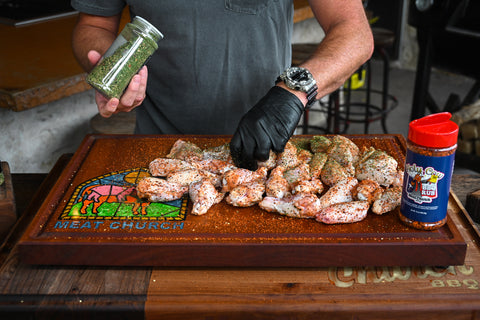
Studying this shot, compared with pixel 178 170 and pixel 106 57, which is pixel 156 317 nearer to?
pixel 178 170

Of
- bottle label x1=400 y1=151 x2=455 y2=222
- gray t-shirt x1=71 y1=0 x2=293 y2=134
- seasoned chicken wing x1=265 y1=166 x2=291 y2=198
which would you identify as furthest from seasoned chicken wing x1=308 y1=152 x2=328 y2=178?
gray t-shirt x1=71 y1=0 x2=293 y2=134

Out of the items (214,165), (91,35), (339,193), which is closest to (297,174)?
(339,193)

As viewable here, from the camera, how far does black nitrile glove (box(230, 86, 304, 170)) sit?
1.34m

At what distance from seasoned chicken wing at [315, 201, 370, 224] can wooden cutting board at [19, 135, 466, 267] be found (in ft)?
0.06

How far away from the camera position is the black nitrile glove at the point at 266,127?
1.34 m

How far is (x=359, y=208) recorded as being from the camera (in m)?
1.24

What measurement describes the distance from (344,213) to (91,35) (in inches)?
46.3

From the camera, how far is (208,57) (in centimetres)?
176

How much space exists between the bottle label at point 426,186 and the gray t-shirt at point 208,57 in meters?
0.84

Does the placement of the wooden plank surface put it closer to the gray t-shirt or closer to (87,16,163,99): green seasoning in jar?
(87,16,163,99): green seasoning in jar

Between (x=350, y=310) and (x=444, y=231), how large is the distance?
1.06ft

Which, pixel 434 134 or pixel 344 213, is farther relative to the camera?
pixel 344 213

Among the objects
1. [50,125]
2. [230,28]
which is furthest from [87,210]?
[50,125]

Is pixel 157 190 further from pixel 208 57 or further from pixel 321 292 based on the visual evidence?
pixel 208 57
